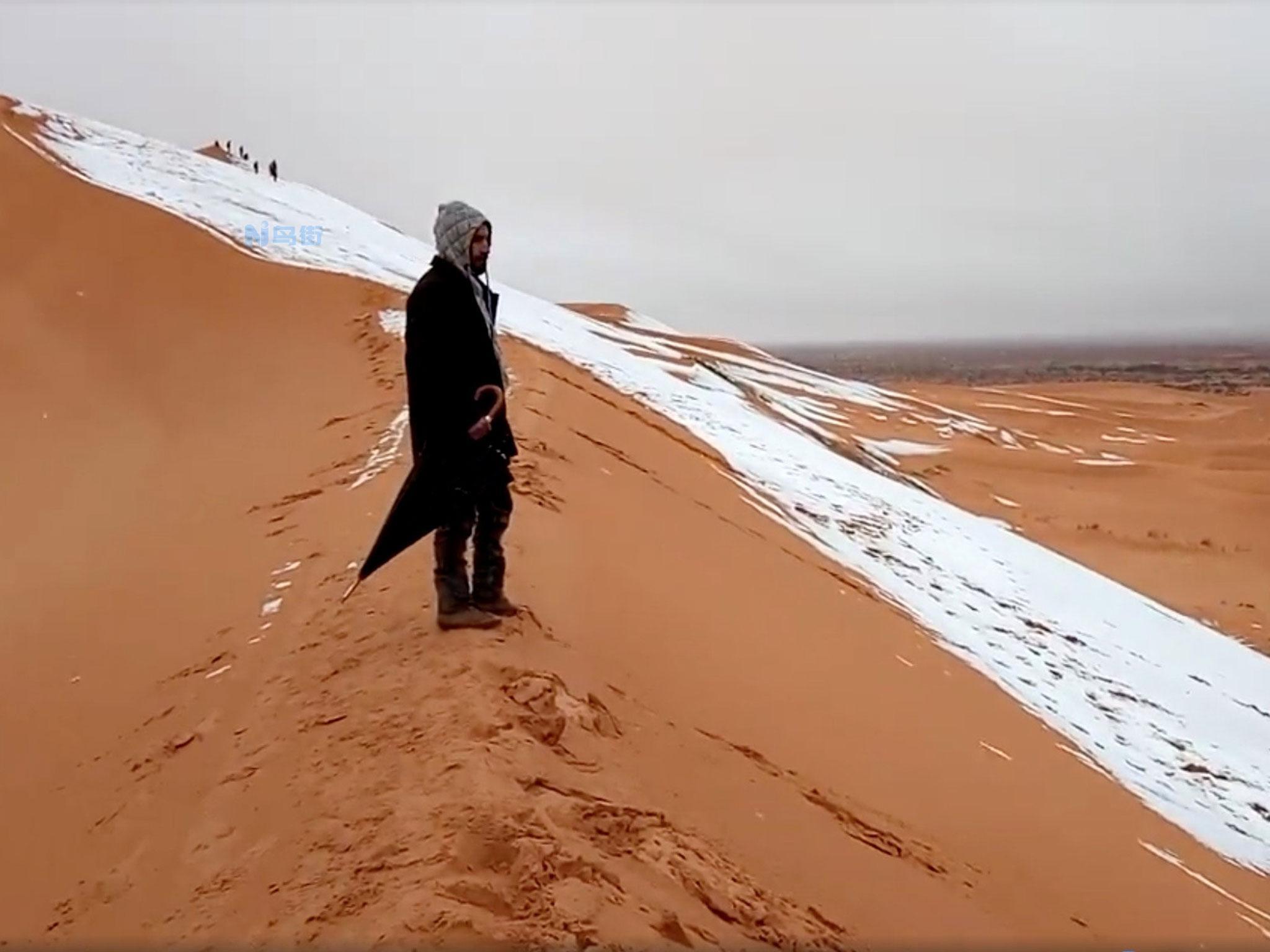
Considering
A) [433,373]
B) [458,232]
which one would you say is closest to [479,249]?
[458,232]

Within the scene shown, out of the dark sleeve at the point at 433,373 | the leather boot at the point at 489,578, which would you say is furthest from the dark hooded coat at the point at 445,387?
the leather boot at the point at 489,578

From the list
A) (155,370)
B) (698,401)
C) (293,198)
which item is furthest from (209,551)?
(293,198)

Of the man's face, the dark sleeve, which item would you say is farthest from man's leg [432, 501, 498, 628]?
the man's face

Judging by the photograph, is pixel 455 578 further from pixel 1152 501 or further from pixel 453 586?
pixel 1152 501

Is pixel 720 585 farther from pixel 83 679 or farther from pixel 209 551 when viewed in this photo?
pixel 83 679

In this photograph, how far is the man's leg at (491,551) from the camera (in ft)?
12.2

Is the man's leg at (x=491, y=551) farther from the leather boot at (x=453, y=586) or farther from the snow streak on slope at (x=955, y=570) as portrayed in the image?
the snow streak on slope at (x=955, y=570)

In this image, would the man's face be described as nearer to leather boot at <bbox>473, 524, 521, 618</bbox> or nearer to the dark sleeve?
the dark sleeve

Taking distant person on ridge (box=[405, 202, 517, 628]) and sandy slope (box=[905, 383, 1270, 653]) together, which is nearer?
distant person on ridge (box=[405, 202, 517, 628])

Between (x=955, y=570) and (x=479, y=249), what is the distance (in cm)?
750

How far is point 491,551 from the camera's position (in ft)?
12.4

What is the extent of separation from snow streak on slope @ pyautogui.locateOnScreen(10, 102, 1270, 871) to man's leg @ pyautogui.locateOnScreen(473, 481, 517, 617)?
13.3 feet

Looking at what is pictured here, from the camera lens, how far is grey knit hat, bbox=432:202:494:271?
11.5 ft

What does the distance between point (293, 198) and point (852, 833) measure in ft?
53.1
